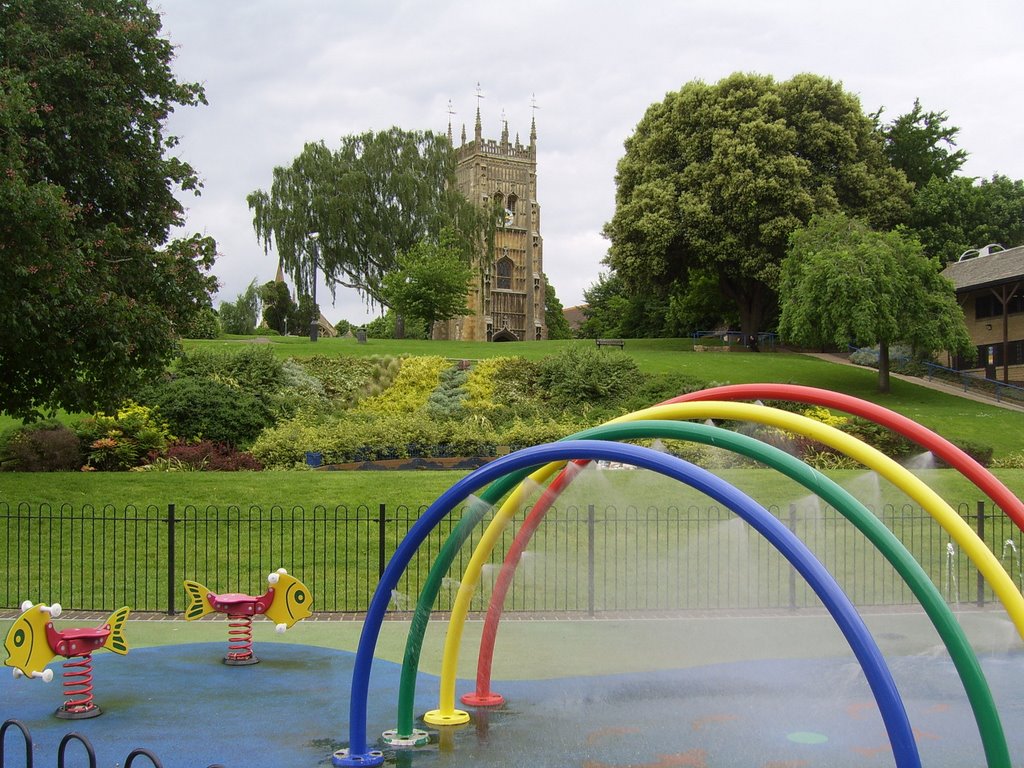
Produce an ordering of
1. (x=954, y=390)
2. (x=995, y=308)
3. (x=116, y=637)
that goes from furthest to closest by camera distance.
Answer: (x=995, y=308), (x=954, y=390), (x=116, y=637)

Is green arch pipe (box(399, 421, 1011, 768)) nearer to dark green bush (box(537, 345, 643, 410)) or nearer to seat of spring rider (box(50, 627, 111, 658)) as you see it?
seat of spring rider (box(50, 627, 111, 658))

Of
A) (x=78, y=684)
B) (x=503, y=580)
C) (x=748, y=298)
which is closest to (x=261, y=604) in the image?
(x=78, y=684)

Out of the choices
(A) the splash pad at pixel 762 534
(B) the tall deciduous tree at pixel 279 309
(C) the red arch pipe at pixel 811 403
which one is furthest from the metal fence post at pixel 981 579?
(B) the tall deciduous tree at pixel 279 309

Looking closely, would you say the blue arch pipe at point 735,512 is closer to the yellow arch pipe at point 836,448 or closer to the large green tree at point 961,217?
the yellow arch pipe at point 836,448

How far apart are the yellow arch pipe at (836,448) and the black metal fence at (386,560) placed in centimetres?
486

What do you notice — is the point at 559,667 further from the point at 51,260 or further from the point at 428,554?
the point at 51,260

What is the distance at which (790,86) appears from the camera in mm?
47406

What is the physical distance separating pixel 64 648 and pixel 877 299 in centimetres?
2952

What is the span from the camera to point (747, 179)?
4472cm

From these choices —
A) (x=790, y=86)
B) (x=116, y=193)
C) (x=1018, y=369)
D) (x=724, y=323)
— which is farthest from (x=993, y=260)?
(x=116, y=193)

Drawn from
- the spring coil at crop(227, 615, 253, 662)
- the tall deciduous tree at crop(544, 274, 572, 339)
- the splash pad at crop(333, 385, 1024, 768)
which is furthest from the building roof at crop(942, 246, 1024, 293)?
the tall deciduous tree at crop(544, 274, 572, 339)

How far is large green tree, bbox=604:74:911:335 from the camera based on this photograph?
148ft

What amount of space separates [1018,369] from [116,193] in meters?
34.4

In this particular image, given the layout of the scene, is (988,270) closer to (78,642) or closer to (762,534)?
(762,534)
